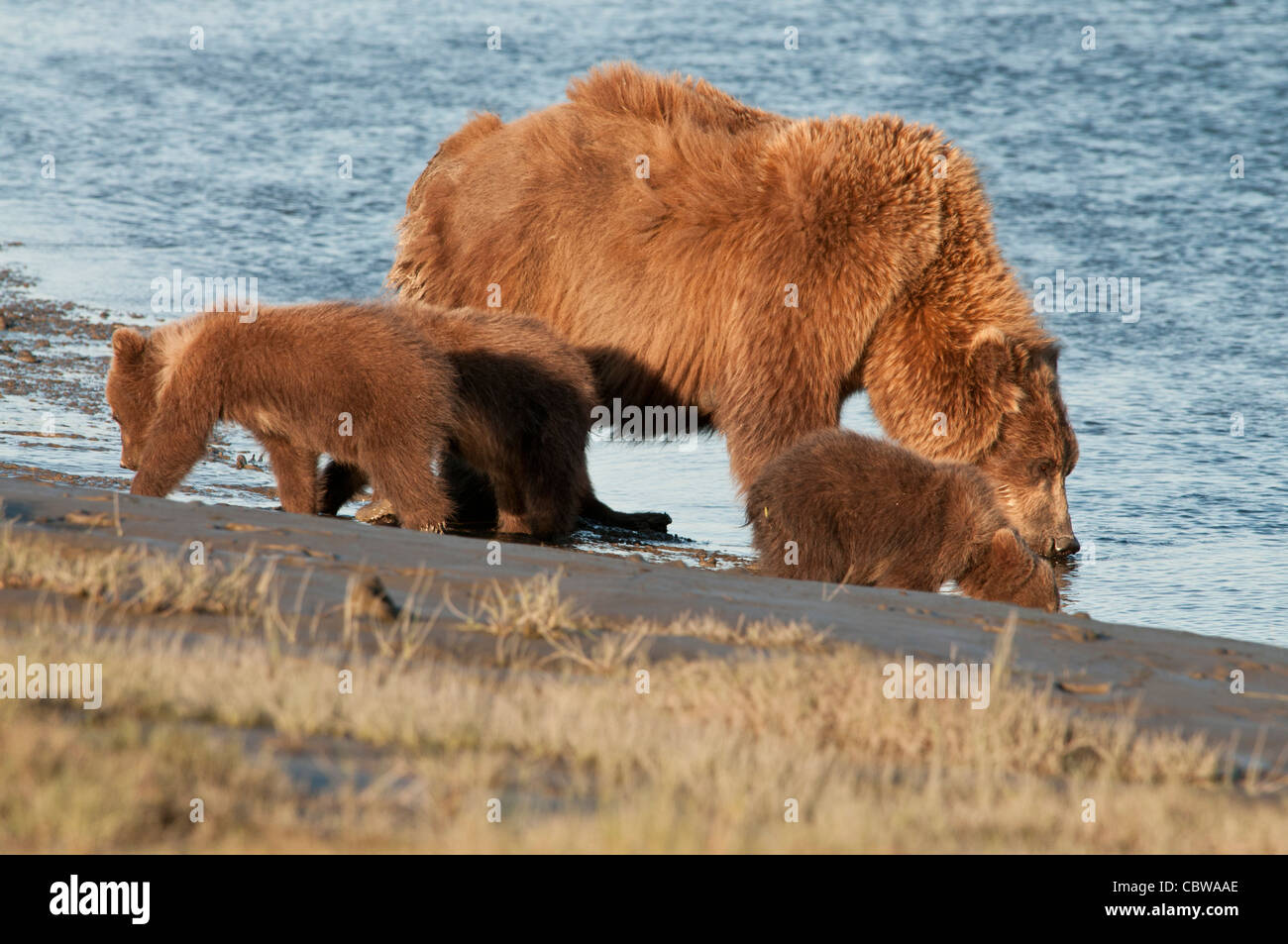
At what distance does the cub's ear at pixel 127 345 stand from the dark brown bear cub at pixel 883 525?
A: 3.50 m

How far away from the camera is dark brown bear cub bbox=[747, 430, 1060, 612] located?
7.64 m

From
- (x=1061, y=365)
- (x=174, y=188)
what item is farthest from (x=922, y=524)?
(x=174, y=188)

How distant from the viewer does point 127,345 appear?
884 cm

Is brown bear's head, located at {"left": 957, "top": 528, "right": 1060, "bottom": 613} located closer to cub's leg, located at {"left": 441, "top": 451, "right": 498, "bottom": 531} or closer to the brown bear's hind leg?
cub's leg, located at {"left": 441, "top": 451, "right": 498, "bottom": 531}

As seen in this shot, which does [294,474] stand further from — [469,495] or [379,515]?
[469,495]

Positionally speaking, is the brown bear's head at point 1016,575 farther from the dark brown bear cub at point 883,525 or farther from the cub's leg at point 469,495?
the cub's leg at point 469,495

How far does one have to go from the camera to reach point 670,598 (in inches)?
Result: 240

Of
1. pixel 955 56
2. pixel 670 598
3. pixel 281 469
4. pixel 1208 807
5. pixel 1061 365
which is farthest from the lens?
pixel 955 56

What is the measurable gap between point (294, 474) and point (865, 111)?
1303 centimetres

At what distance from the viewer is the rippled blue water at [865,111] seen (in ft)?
36.6

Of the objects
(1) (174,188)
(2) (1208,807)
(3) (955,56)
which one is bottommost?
(2) (1208,807)

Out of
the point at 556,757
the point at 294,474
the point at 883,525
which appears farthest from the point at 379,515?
the point at 556,757
